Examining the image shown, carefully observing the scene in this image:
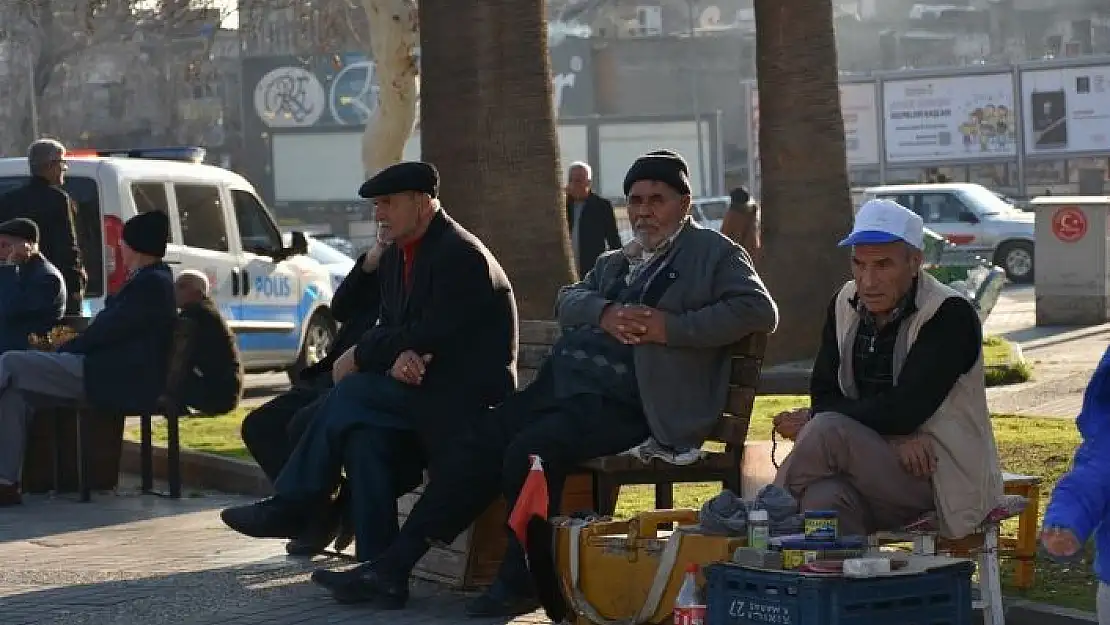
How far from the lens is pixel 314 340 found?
770 inches

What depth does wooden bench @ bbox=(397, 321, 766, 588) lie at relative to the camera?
25.5 ft

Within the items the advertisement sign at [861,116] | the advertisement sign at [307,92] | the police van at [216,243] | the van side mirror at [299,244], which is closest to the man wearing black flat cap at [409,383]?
the police van at [216,243]

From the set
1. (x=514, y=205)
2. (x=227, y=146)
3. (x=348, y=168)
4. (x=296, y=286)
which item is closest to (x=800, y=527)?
(x=514, y=205)

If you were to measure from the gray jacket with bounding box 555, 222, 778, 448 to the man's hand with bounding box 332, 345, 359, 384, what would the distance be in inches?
46.3

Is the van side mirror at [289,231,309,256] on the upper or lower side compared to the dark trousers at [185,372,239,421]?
upper

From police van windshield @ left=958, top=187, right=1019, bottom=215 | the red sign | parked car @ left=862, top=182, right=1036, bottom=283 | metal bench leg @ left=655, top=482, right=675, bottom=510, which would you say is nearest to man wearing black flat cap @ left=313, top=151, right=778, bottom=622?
metal bench leg @ left=655, top=482, right=675, bottom=510

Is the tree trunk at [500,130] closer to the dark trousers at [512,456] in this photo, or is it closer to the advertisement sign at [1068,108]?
the dark trousers at [512,456]

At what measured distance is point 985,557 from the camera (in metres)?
6.70

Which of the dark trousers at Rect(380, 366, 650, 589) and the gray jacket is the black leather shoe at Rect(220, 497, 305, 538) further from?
the gray jacket

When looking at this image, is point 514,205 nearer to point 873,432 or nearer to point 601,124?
point 873,432

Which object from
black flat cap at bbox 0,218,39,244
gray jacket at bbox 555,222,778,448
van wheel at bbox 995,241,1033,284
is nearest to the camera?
gray jacket at bbox 555,222,778,448

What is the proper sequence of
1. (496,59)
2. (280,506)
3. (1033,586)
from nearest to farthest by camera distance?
(1033,586), (280,506), (496,59)

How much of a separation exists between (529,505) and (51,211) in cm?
782

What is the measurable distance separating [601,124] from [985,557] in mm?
58453
